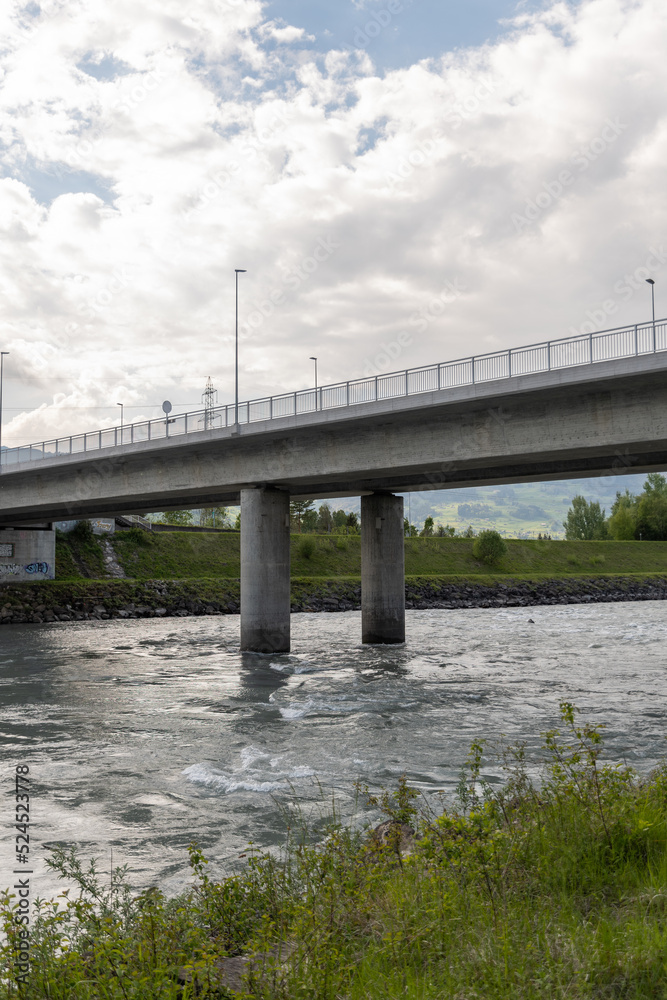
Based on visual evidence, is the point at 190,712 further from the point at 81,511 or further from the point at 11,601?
the point at 11,601

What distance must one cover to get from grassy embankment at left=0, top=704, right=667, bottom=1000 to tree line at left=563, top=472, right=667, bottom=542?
12754cm

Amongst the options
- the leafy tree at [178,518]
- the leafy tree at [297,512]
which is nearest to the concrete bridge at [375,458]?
the leafy tree at [297,512]

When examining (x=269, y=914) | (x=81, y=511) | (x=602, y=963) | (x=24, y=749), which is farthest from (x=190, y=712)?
(x=81, y=511)

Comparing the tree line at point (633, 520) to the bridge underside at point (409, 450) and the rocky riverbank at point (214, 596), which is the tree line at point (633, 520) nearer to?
the rocky riverbank at point (214, 596)

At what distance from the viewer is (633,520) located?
129875 mm

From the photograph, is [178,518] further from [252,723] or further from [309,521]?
[252,723]

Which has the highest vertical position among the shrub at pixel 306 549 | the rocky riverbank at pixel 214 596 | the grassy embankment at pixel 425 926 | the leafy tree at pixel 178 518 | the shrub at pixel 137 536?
the leafy tree at pixel 178 518

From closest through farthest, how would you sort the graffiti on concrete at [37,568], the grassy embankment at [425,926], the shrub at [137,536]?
1. the grassy embankment at [425,926]
2. the graffiti on concrete at [37,568]
3. the shrub at [137,536]

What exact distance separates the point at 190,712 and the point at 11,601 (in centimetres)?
4011

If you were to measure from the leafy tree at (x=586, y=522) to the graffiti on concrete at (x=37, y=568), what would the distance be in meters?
116

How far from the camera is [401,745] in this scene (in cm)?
1605

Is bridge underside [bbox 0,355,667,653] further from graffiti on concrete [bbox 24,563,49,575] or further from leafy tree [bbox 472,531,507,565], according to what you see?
leafy tree [bbox 472,531,507,565]

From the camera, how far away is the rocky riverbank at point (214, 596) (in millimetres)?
56531

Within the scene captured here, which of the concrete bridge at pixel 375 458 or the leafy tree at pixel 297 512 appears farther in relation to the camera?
the leafy tree at pixel 297 512
